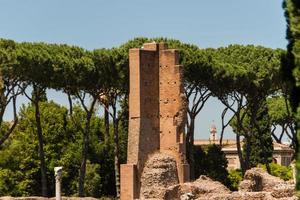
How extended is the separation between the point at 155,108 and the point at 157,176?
395 centimetres

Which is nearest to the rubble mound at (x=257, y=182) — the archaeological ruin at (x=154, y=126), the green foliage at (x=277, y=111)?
the archaeological ruin at (x=154, y=126)

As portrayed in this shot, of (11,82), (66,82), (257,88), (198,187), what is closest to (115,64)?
(66,82)

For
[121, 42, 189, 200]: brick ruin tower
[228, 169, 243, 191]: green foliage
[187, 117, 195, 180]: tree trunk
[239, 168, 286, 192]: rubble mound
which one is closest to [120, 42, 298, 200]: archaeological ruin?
[121, 42, 189, 200]: brick ruin tower

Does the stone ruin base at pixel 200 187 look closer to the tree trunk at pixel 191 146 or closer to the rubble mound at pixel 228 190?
the rubble mound at pixel 228 190

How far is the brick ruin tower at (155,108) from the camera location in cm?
4372

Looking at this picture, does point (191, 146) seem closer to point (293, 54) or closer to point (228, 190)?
point (228, 190)

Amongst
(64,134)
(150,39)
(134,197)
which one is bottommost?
(134,197)

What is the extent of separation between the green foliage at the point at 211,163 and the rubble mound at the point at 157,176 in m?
15.4

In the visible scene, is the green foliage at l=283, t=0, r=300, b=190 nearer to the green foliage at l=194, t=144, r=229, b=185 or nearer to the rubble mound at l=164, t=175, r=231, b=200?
the rubble mound at l=164, t=175, r=231, b=200

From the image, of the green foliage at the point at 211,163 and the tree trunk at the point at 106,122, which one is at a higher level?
the tree trunk at the point at 106,122

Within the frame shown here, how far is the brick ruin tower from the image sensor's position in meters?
43.7

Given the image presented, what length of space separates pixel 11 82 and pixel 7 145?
11.1 m

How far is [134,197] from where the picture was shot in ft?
140

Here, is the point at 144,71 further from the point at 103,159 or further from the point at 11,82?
the point at 103,159
